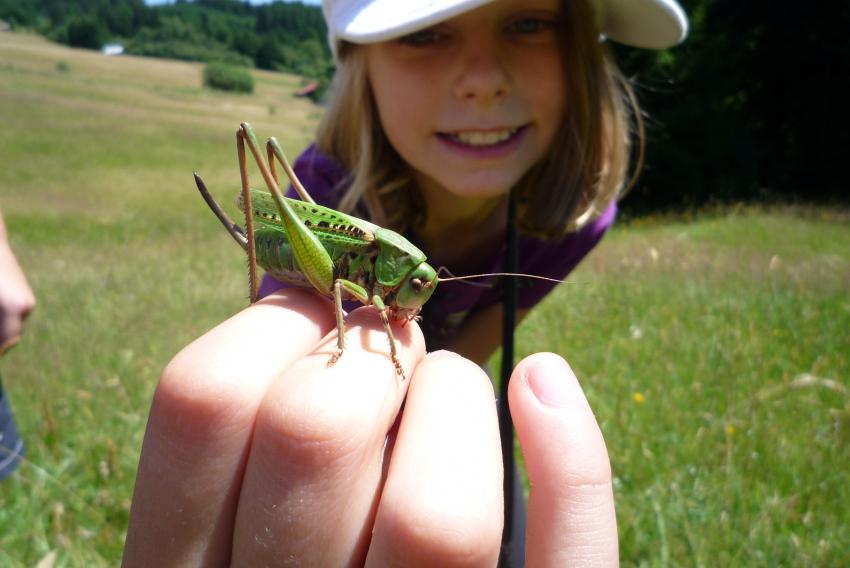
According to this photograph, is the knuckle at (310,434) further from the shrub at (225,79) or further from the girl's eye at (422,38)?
the shrub at (225,79)

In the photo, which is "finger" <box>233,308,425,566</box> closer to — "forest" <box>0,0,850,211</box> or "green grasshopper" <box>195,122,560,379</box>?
"green grasshopper" <box>195,122,560,379</box>

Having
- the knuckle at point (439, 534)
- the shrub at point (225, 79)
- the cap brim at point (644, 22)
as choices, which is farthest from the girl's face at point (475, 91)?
the shrub at point (225, 79)

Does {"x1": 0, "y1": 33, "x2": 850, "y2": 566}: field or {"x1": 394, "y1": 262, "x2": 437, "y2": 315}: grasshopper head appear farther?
{"x1": 0, "y1": 33, "x2": 850, "y2": 566}: field

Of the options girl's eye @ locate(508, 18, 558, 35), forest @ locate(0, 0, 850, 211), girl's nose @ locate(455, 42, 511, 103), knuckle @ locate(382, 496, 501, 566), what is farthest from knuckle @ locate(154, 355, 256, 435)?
forest @ locate(0, 0, 850, 211)

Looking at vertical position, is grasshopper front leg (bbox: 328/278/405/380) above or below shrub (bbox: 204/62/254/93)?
above

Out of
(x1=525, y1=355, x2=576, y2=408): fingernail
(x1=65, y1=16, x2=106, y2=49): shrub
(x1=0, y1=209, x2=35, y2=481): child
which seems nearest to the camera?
(x1=525, y1=355, x2=576, y2=408): fingernail

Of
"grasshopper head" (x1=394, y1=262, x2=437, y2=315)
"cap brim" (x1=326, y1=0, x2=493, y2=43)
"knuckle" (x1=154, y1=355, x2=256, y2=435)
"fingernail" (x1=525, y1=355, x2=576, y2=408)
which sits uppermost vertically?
"cap brim" (x1=326, y1=0, x2=493, y2=43)

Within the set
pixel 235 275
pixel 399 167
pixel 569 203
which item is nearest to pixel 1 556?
pixel 399 167
